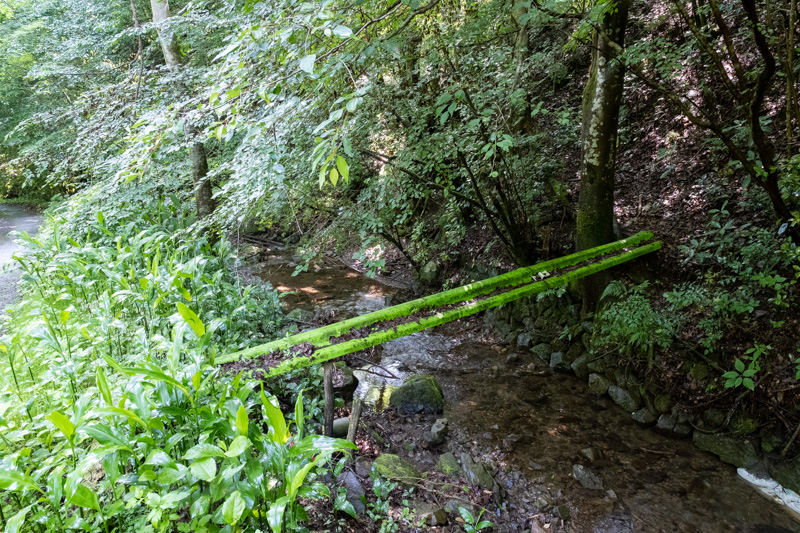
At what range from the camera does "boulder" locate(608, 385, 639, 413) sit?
4.10 m

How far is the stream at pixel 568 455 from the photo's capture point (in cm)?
302

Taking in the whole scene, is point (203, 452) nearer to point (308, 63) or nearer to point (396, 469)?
point (308, 63)

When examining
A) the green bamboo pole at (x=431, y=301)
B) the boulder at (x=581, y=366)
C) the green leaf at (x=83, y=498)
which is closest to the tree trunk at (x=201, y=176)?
the green bamboo pole at (x=431, y=301)

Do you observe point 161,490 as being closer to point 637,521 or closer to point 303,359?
point 303,359

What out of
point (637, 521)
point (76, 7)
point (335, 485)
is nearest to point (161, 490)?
point (335, 485)

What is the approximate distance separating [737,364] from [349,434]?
128 inches

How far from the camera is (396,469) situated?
3090mm

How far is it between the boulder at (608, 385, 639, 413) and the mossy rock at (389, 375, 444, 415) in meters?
1.81

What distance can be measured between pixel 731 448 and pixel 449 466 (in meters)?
2.40

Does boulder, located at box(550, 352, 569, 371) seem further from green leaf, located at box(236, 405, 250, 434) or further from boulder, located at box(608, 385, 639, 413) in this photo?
green leaf, located at box(236, 405, 250, 434)

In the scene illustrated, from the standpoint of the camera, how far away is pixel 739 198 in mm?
4289

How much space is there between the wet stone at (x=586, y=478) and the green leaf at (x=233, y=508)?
2.91 m

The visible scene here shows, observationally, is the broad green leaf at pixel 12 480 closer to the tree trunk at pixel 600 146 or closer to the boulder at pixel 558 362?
the boulder at pixel 558 362

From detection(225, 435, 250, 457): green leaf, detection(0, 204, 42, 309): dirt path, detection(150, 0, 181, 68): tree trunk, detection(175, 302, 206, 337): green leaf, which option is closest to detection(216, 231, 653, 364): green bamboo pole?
detection(175, 302, 206, 337): green leaf
